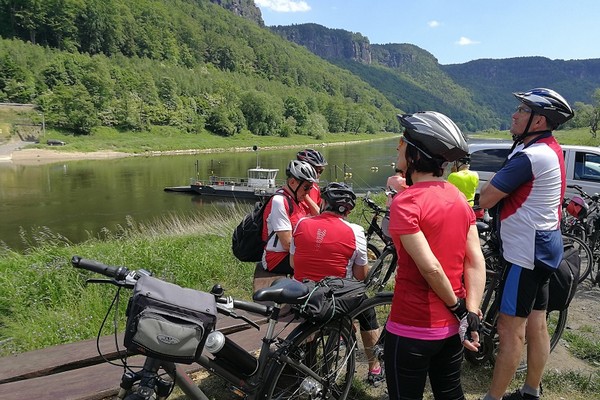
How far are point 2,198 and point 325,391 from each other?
3704 cm

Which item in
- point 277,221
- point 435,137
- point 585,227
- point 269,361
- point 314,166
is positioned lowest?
point 585,227

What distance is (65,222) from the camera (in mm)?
25422

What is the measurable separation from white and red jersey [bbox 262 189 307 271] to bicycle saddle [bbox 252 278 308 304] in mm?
1416

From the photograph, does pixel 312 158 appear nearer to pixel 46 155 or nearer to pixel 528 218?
pixel 528 218

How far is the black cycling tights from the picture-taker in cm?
194

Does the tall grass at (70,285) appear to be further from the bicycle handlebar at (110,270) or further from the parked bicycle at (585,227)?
the parked bicycle at (585,227)

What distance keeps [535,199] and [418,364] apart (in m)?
1.28

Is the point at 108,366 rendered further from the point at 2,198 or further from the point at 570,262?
the point at 2,198

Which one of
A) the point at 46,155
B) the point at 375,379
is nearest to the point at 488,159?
the point at 375,379

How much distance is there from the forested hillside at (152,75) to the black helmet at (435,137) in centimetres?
7988

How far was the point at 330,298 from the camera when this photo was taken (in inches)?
97.3

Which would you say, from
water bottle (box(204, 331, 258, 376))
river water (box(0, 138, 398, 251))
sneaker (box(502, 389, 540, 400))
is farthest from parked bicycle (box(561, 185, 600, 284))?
river water (box(0, 138, 398, 251))

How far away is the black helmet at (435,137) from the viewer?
1914mm

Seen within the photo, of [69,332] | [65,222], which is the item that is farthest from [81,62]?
[69,332]
